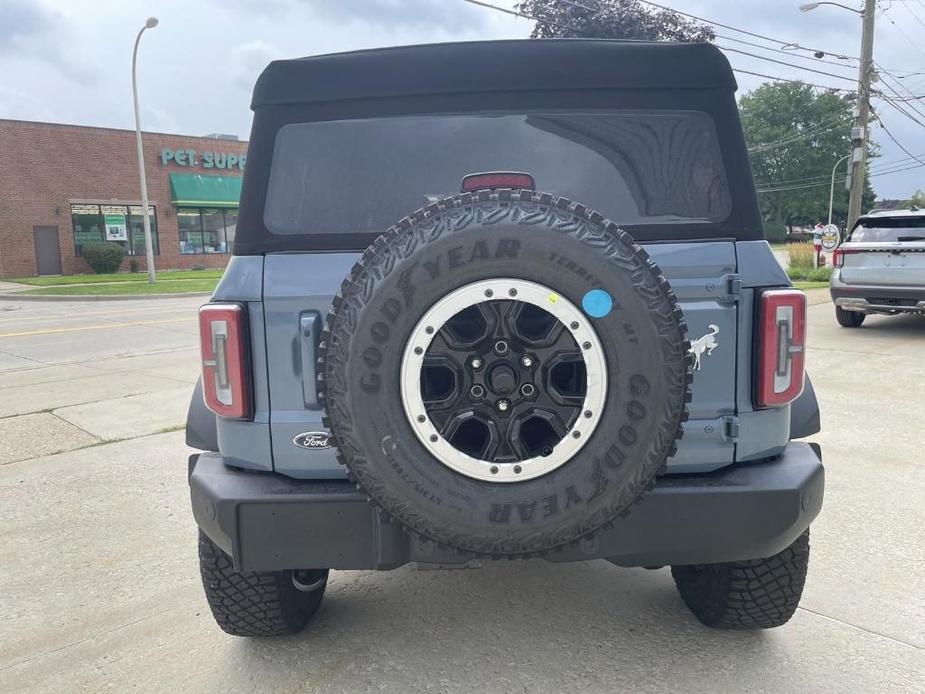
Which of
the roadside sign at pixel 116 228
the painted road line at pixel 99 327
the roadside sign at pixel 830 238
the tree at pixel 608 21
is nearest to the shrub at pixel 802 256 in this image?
the roadside sign at pixel 830 238

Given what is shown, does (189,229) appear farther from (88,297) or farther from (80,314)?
(80,314)

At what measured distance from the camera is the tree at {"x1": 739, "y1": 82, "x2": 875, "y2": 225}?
79.9 metres

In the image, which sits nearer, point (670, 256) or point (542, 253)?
point (542, 253)

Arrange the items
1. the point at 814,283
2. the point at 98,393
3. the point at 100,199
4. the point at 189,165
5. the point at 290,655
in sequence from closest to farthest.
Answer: the point at 290,655, the point at 98,393, the point at 814,283, the point at 100,199, the point at 189,165

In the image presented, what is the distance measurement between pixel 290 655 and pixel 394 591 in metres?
0.60

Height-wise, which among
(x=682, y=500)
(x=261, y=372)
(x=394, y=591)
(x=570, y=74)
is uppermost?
(x=570, y=74)

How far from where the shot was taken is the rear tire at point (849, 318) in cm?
1078

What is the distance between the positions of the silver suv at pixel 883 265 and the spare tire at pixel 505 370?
30.1ft

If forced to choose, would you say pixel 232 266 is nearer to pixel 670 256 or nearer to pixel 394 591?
pixel 670 256

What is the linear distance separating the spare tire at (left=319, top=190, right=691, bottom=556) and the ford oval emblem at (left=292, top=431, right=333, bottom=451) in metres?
0.30

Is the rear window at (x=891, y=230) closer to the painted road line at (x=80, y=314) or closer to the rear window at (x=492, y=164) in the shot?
the rear window at (x=492, y=164)

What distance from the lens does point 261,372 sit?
2.29 m

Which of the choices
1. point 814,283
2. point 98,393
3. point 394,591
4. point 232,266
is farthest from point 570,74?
point 814,283

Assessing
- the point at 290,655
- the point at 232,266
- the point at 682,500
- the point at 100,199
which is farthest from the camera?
the point at 100,199
